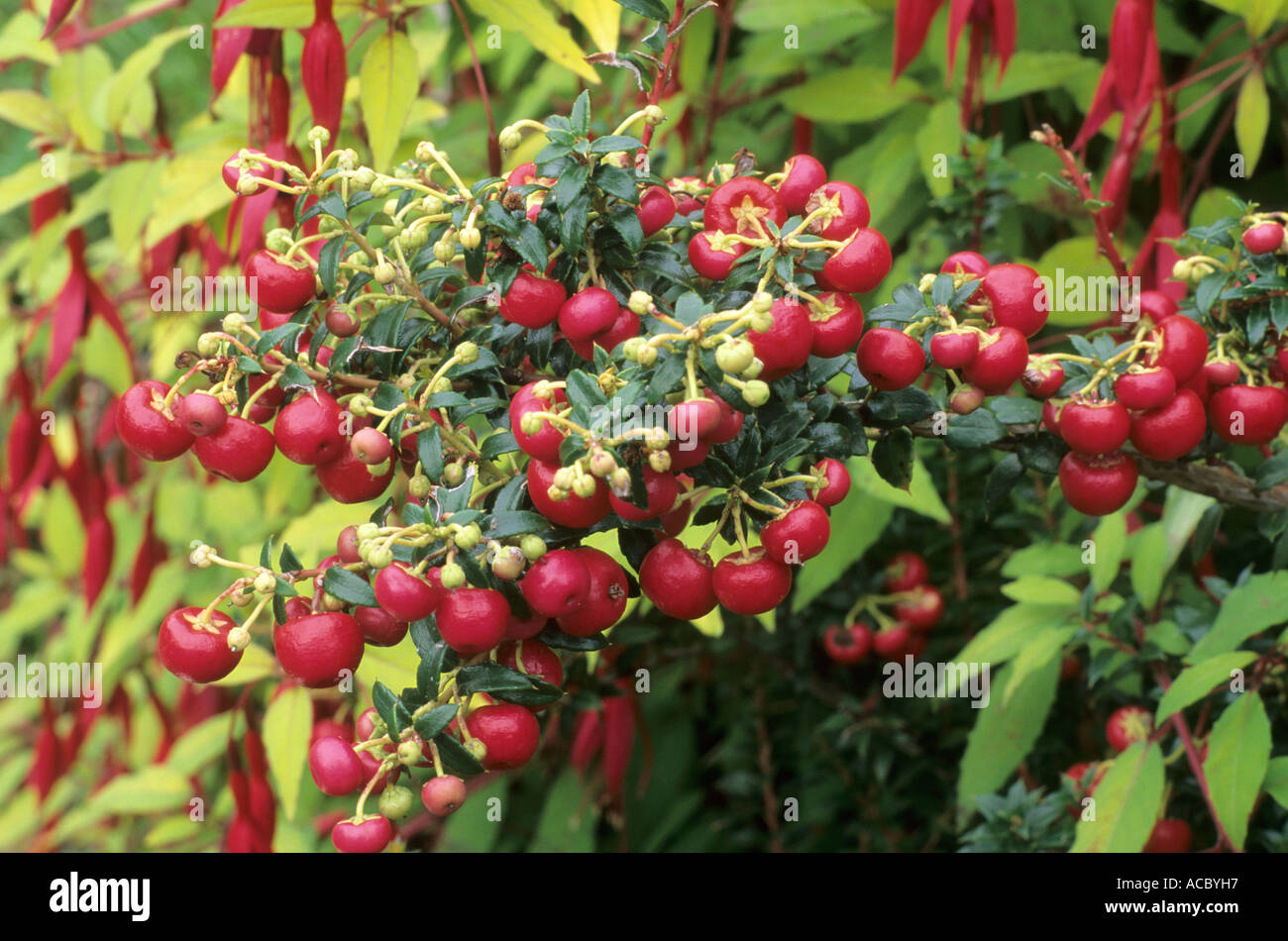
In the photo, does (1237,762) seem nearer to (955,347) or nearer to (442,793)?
(955,347)

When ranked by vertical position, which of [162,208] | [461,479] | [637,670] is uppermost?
[162,208]

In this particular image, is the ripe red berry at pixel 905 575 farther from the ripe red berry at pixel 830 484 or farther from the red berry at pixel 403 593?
the red berry at pixel 403 593

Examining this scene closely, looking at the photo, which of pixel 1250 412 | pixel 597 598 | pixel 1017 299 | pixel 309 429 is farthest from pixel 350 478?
pixel 1250 412

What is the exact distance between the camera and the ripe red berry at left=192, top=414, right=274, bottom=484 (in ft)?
1.74

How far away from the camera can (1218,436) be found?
0.67 metres

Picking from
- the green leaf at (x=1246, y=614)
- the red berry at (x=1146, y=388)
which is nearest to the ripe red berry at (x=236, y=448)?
the red berry at (x=1146, y=388)

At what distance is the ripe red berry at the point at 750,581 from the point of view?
519 mm

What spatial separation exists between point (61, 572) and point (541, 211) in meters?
1.33

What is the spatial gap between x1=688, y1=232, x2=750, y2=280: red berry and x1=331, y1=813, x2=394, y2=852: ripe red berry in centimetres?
31

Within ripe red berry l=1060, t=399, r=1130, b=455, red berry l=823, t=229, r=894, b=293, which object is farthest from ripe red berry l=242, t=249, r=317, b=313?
ripe red berry l=1060, t=399, r=1130, b=455

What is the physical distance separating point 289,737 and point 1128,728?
708 millimetres

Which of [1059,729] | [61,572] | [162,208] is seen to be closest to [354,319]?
[162,208]

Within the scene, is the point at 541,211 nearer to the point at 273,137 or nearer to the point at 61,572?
the point at 273,137

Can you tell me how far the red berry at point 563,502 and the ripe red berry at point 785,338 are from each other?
3.8 inches
